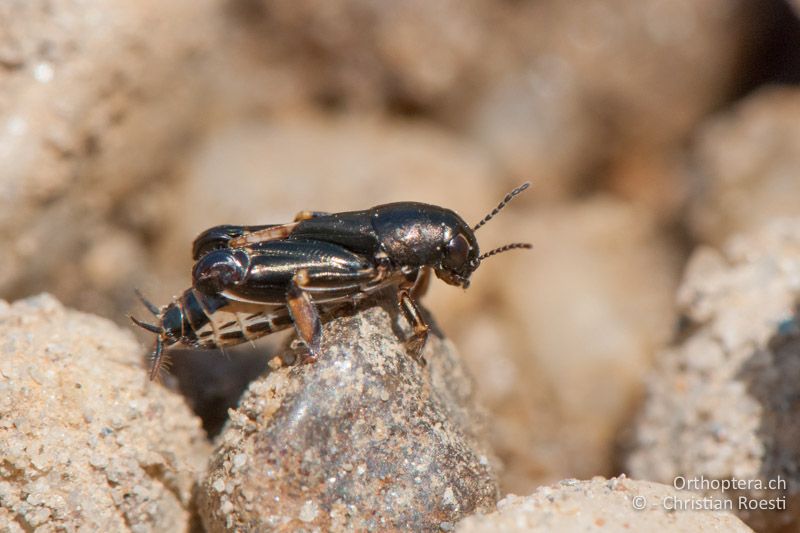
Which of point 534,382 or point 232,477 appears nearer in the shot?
point 232,477

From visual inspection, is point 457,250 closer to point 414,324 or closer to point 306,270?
point 414,324

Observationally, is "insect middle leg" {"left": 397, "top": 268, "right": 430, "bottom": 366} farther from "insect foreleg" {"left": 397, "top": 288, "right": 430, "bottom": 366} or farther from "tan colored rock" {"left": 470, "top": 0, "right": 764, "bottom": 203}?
"tan colored rock" {"left": 470, "top": 0, "right": 764, "bottom": 203}

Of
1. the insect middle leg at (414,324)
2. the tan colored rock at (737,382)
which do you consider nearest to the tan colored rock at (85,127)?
the insect middle leg at (414,324)

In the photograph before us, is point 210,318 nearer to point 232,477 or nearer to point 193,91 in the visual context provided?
point 232,477

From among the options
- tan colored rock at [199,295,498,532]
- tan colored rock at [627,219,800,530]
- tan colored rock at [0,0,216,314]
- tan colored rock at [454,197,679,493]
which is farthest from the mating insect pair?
tan colored rock at [454,197,679,493]

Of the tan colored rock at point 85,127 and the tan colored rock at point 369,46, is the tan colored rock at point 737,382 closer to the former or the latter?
the tan colored rock at point 85,127

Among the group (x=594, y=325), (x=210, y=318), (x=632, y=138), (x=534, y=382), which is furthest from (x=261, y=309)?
(x=632, y=138)
